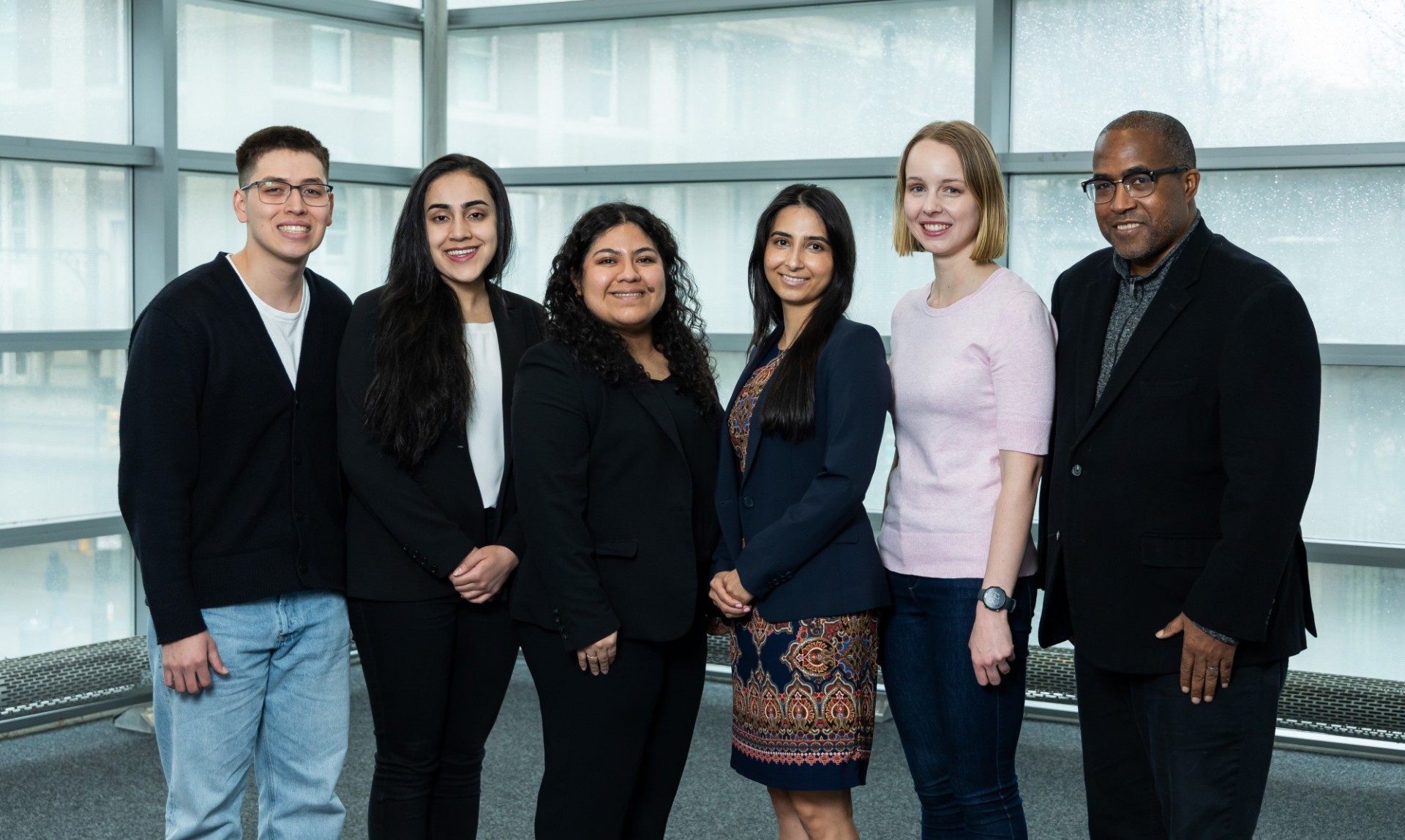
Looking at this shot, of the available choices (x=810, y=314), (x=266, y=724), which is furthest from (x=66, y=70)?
(x=810, y=314)

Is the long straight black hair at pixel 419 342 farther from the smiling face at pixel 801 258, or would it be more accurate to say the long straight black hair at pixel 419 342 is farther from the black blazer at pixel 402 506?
the smiling face at pixel 801 258

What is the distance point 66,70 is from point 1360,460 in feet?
15.3

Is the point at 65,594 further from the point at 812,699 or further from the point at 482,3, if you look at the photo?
the point at 812,699

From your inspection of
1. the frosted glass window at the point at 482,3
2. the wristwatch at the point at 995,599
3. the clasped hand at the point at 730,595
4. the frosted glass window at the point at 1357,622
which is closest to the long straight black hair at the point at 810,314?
the clasped hand at the point at 730,595

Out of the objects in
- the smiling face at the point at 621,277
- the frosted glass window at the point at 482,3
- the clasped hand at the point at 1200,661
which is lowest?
the clasped hand at the point at 1200,661

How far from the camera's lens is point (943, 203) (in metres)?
2.47

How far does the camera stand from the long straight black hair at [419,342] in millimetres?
2570

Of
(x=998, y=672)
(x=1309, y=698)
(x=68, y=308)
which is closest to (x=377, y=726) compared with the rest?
(x=998, y=672)

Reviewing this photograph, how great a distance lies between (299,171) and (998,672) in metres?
1.61

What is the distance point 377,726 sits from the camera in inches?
107

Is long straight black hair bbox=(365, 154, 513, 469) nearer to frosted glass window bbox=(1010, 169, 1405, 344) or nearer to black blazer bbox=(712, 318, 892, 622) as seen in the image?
black blazer bbox=(712, 318, 892, 622)

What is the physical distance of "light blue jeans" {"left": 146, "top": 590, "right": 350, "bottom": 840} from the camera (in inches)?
97.0

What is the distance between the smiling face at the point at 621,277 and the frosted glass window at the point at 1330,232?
263 centimetres

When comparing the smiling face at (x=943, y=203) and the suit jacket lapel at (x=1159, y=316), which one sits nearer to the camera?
the suit jacket lapel at (x=1159, y=316)
